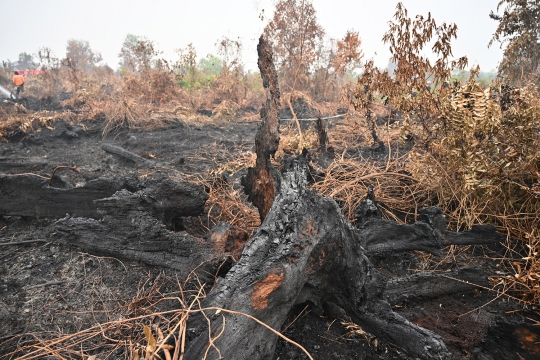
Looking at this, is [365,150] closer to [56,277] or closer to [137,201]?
[137,201]

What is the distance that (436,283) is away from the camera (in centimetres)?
226

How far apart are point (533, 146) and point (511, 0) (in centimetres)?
917

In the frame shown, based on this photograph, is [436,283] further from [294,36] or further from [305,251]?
[294,36]

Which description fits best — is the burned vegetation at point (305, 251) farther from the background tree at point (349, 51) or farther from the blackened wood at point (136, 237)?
the background tree at point (349, 51)

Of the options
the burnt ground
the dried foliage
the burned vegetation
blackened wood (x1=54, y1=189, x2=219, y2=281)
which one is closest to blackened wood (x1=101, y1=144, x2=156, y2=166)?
the burned vegetation

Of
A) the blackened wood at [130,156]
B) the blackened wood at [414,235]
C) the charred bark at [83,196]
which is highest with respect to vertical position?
the blackened wood at [130,156]

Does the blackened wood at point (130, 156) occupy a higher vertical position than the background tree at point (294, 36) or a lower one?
lower

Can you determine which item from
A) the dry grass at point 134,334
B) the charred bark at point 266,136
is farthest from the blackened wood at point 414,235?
the dry grass at point 134,334

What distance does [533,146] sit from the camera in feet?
8.66

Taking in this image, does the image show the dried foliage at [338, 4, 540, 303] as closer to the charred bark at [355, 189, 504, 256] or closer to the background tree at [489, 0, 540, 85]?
the charred bark at [355, 189, 504, 256]

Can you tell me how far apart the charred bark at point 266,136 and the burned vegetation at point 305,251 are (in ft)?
0.04

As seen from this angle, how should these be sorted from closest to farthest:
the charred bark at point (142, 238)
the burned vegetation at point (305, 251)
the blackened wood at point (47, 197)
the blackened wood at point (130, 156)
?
the burned vegetation at point (305, 251)
the charred bark at point (142, 238)
the blackened wood at point (47, 197)
the blackened wood at point (130, 156)

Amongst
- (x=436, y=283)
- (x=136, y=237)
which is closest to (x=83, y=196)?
(x=136, y=237)

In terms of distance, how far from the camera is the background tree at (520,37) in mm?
8773
